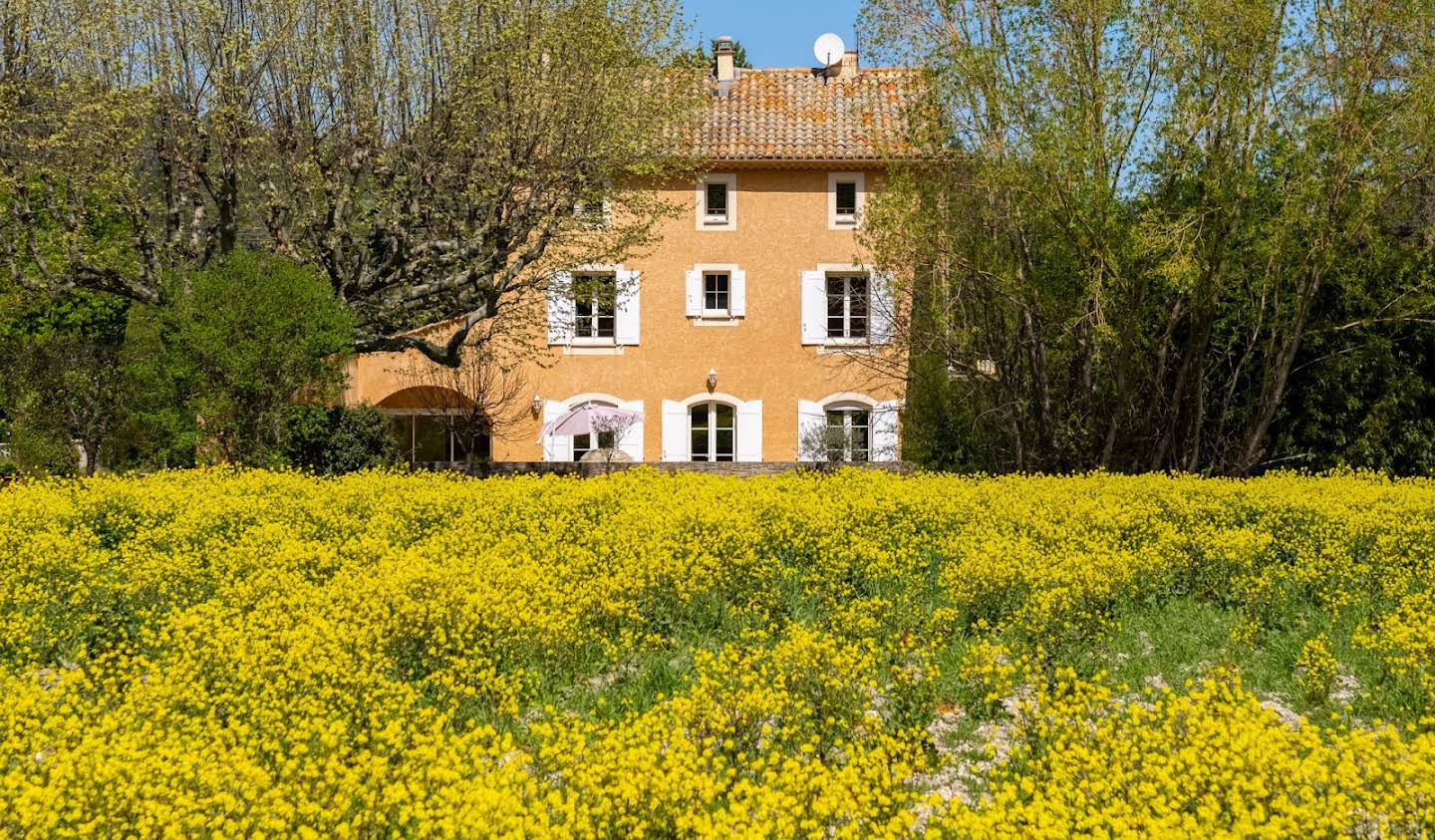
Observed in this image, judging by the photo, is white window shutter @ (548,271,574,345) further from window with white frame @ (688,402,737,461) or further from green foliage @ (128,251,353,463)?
green foliage @ (128,251,353,463)

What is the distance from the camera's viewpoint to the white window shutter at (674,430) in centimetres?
2656

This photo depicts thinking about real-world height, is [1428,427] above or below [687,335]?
below

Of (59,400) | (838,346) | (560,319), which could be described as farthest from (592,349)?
(59,400)

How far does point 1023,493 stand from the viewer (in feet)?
42.2

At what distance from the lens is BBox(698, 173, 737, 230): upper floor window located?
88.9 ft

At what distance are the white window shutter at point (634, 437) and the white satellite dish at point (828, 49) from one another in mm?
9912

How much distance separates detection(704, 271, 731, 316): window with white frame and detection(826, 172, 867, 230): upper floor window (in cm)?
275

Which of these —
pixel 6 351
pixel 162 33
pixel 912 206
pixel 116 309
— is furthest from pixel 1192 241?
pixel 116 309

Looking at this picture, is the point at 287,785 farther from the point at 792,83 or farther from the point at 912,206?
the point at 792,83

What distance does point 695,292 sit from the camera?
26.9 metres

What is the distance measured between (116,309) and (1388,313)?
29146 mm

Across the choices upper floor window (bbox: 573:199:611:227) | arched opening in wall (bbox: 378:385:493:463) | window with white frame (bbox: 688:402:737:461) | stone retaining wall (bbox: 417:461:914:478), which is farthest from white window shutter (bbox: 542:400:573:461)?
upper floor window (bbox: 573:199:611:227)

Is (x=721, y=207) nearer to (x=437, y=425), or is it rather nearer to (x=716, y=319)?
(x=716, y=319)

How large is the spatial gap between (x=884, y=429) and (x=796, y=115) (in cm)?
794
